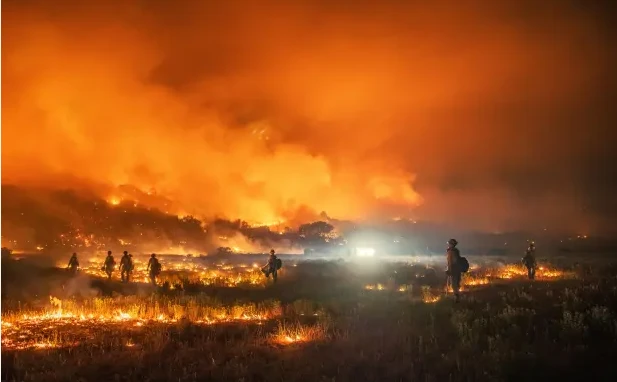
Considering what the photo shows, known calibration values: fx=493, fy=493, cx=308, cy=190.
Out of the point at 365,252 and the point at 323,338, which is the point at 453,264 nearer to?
the point at 323,338

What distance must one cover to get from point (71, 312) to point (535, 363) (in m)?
17.1

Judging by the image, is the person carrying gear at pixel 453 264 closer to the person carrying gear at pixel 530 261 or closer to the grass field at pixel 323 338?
the grass field at pixel 323 338

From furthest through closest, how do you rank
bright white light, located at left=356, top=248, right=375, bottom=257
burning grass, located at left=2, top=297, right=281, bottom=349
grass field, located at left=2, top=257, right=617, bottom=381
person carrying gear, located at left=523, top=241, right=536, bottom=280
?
bright white light, located at left=356, top=248, right=375, bottom=257 → person carrying gear, located at left=523, top=241, right=536, bottom=280 → burning grass, located at left=2, top=297, right=281, bottom=349 → grass field, located at left=2, top=257, right=617, bottom=381

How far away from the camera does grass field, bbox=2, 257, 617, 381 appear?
10.8 metres

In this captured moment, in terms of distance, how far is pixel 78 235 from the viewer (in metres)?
122

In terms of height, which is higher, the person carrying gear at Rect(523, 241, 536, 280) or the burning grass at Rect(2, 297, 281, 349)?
the person carrying gear at Rect(523, 241, 536, 280)

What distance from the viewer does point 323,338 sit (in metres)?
13.9

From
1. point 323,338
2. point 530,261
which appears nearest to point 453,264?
point 323,338

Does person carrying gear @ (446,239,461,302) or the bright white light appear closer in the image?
person carrying gear @ (446,239,461,302)

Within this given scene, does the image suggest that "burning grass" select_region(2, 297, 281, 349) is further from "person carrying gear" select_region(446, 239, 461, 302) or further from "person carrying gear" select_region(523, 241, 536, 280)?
"person carrying gear" select_region(523, 241, 536, 280)

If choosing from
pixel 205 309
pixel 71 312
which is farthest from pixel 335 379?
pixel 71 312

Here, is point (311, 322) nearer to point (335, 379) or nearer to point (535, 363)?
point (335, 379)

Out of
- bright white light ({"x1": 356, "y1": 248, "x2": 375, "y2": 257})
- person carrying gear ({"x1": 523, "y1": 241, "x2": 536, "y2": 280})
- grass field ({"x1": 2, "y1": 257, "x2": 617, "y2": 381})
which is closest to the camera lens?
grass field ({"x1": 2, "y1": 257, "x2": 617, "y2": 381})

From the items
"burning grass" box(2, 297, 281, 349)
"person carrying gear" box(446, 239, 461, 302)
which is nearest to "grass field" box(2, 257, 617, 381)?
"burning grass" box(2, 297, 281, 349)
